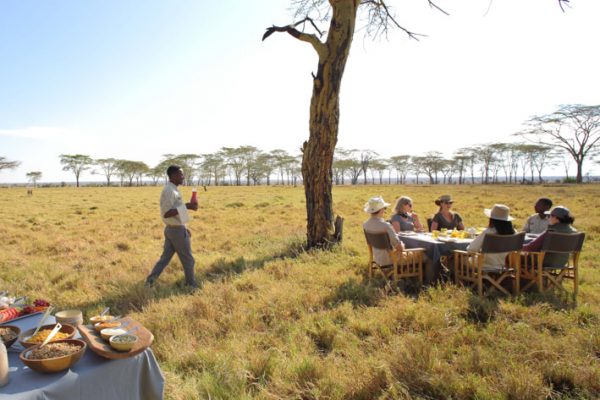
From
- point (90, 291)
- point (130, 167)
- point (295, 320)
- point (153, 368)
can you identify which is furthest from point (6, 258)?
point (130, 167)

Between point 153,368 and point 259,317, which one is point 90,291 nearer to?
point 259,317

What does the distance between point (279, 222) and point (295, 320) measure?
9.38 m

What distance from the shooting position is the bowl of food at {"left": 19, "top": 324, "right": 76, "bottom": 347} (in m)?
2.12

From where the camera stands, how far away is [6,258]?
7992mm

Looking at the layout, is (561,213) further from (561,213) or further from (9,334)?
A: (9,334)

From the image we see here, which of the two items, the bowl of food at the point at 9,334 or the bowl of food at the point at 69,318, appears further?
the bowl of food at the point at 69,318

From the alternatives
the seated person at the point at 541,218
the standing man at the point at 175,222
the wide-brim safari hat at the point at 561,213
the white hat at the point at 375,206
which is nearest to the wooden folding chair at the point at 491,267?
the wide-brim safari hat at the point at 561,213

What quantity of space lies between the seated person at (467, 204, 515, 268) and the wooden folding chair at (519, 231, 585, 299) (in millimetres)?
411

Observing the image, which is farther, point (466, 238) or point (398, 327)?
point (466, 238)

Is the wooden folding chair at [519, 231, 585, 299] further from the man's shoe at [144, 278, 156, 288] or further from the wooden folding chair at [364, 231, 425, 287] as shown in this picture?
the man's shoe at [144, 278, 156, 288]

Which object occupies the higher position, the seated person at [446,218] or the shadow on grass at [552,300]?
the seated person at [446,218]

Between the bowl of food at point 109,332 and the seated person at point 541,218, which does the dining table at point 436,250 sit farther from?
the bowl of food at point 109,332

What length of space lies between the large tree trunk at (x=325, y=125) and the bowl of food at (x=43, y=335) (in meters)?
5.64

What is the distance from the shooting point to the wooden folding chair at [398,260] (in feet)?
16.8
